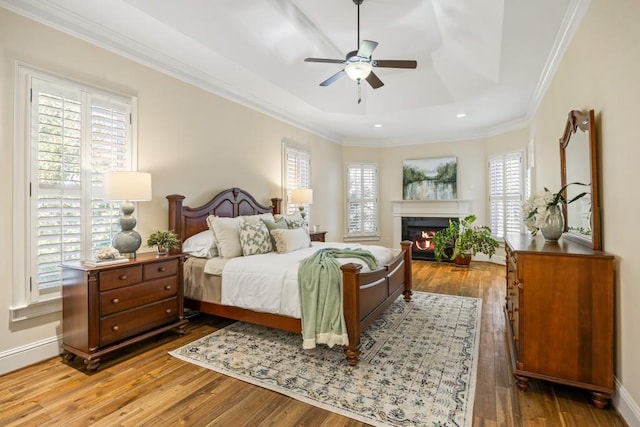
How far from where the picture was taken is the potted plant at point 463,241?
6.30 meters

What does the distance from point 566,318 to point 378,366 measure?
132cm

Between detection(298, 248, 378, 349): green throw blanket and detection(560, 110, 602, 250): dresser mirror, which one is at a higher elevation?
detection(560, 110, 602, 250): dresser mirror

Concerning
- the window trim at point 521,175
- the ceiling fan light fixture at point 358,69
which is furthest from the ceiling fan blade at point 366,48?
the window trim at point 521,175

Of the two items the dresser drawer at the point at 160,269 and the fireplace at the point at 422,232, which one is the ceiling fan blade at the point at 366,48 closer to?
the dresser drawer at the point at 160,269

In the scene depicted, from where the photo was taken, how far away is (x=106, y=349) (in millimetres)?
2574

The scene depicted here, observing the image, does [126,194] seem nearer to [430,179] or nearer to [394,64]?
[394,64]

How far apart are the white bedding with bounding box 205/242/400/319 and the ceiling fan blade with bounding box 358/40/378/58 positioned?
6.41 feet

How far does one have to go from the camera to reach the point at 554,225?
8.58ft

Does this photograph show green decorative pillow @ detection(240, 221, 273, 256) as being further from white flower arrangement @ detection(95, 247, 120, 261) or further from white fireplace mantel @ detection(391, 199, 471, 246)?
white fireplace mantel @ detection(391, 199, 471, 246)

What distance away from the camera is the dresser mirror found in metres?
2.28

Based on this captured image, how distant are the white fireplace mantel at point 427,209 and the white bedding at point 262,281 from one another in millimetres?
4328

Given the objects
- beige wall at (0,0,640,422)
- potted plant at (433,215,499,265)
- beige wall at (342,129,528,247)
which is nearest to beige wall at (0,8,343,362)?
beige wall at (0,0,640,422)

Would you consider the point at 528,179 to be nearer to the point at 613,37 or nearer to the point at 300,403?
the point at 613,37

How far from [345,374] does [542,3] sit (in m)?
3.29
